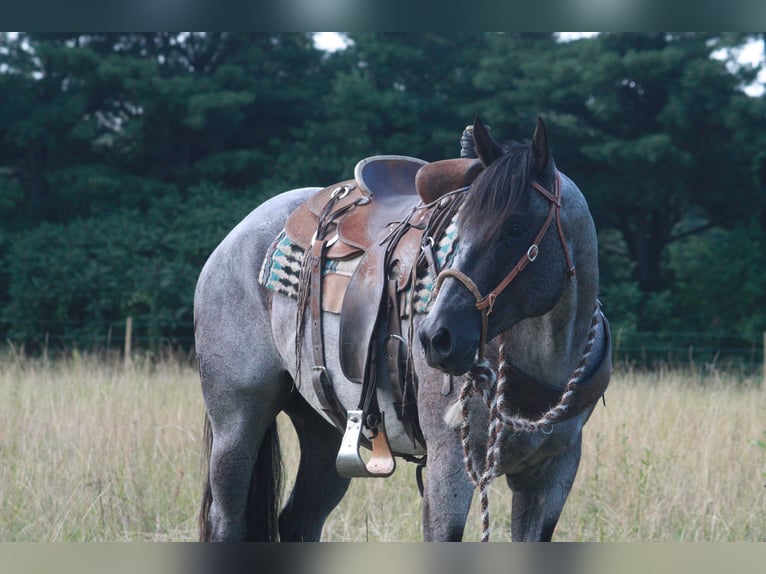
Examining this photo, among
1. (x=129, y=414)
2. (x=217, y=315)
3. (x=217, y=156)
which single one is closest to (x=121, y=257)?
(x=217, y=156)

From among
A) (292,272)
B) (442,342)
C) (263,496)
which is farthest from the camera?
(263,496)

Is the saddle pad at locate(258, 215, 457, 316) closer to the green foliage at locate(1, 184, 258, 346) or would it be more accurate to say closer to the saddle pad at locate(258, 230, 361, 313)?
the saddle pad at locate(258, 230, 361, 313)

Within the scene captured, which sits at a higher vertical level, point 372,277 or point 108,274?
point 108,274

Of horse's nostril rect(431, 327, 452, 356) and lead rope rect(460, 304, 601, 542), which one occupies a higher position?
horse's nostril rect(431, 327, 452, 356)

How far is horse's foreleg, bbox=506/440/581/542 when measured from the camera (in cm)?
279

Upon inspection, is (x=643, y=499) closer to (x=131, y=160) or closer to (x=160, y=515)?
(x=160, y=515)

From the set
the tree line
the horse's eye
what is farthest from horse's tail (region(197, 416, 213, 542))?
the tree line

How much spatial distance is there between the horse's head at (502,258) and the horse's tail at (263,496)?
5.54 feet

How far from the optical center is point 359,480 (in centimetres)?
541

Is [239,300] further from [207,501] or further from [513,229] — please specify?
[513,229]

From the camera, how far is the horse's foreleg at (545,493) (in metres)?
2.79

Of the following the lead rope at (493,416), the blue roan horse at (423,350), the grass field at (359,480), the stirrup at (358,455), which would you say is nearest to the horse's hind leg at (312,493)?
the blue roan horse at (423,350)

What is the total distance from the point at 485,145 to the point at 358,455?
3.59 ft

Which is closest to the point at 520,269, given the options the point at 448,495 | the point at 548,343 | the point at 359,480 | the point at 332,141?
the point at 548,343
